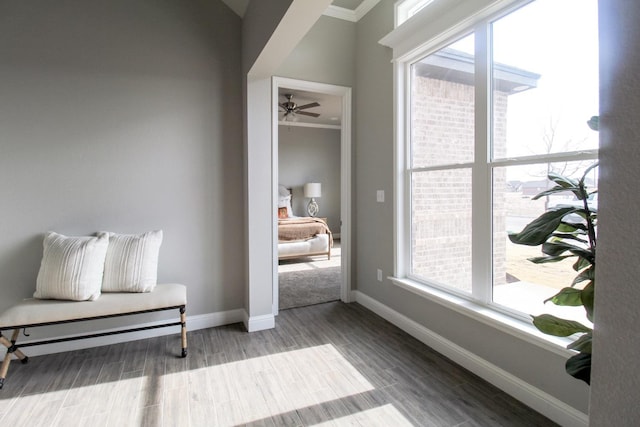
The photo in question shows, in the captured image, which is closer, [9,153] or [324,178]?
[9,153]

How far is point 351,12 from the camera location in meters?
3.38

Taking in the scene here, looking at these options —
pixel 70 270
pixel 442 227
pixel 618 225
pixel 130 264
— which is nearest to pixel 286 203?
pixel 130 264

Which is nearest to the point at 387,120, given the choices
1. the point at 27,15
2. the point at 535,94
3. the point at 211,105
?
the point at 535,94

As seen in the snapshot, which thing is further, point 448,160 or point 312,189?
point 312,189

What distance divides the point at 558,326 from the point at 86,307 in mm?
2680

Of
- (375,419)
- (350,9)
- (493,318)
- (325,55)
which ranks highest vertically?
(350,9)

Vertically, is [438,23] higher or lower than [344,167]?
higher

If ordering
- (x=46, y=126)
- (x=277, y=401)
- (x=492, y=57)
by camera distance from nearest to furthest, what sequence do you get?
(x=277, y=401) < (x=492, y=57) < (x=46, y=126)

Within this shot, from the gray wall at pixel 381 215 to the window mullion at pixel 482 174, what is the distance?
30 centimetres

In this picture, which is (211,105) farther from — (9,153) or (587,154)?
(587,154)

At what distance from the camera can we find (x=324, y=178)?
26.8ft

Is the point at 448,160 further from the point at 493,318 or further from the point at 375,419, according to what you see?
the point at 375,419

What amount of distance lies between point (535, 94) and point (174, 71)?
2687mm

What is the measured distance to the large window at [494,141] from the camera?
1.74m
